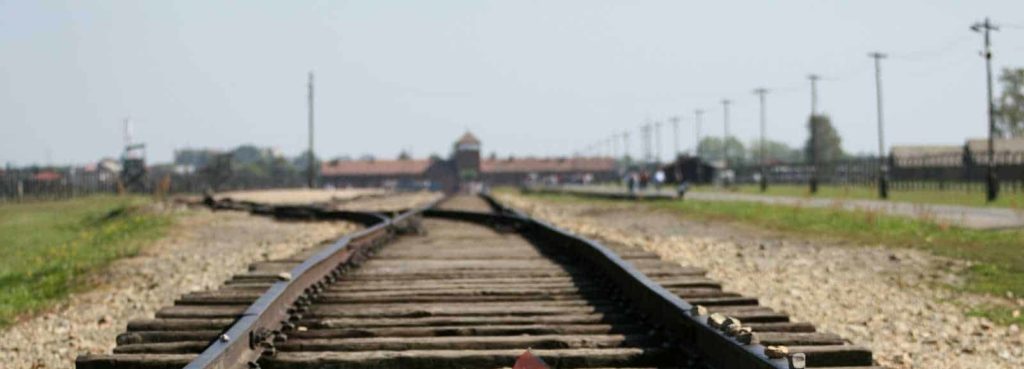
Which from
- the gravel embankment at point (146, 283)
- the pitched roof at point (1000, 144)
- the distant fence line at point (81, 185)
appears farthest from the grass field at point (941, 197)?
the pitched roof at point (1000, 144)

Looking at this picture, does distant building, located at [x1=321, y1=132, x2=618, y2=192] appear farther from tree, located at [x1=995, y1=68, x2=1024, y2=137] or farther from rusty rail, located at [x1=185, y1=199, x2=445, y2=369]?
rusty rail, located at [x1=185, y1=199, x2=445, y2=369]

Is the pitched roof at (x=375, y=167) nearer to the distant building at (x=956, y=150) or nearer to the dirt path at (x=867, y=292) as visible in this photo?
the distant building at (x=956, y=150)

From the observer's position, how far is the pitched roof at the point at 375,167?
190 m

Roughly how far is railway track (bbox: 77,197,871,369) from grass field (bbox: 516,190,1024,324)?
320 cm

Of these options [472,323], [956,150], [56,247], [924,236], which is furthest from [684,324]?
[956,150]

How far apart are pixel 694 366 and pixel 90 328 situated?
5.38 m

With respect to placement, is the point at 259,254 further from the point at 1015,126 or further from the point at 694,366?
the point at 1015,126

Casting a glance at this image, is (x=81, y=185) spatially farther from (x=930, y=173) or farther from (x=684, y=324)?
(x=684, y=324)

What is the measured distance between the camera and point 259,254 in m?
16.6

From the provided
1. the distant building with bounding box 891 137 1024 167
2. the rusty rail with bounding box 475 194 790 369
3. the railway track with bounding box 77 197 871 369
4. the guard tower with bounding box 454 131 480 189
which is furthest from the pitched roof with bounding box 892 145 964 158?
the rusty rail with bounding box 475 194 790 369

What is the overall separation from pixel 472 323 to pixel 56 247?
1508 centimetres

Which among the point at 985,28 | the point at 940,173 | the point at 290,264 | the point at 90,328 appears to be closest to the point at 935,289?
the point at 290,264

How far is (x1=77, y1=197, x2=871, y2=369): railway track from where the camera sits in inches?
220

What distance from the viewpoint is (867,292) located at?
442 inches
